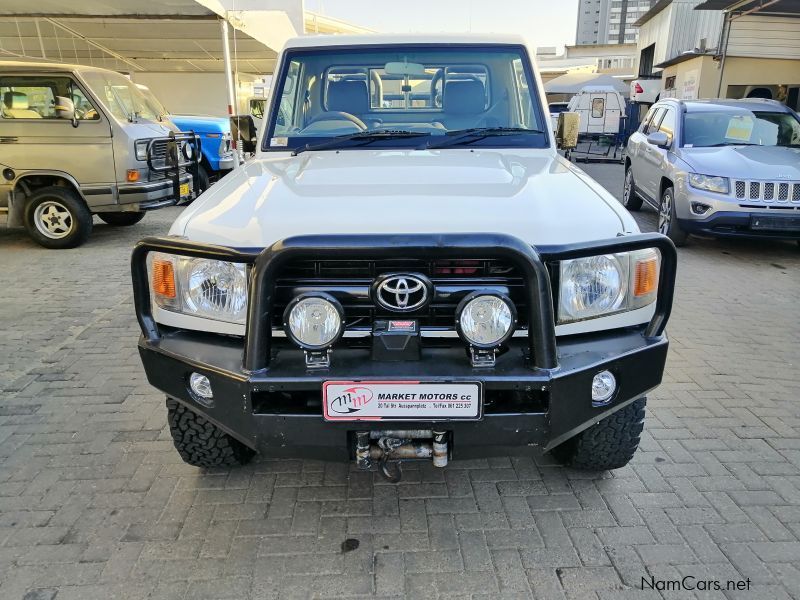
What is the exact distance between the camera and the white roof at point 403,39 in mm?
3654

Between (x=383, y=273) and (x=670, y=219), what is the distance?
253 inches

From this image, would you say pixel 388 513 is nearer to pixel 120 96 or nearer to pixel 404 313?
pixel 404 313

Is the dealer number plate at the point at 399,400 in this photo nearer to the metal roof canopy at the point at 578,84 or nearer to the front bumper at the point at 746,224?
the front bumper at the point at 746,224

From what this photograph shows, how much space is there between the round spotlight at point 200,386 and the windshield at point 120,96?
6737mm

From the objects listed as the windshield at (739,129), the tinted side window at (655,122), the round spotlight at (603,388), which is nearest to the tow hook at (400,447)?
the round spotlight at (603,388)

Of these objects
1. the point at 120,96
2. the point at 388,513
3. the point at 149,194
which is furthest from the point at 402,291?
the point at 120,96

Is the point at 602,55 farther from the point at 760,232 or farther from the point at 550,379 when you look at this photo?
the point at 550,379

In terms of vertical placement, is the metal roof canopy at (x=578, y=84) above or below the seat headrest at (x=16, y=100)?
above

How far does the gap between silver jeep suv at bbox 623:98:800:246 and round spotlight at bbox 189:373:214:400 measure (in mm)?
6432

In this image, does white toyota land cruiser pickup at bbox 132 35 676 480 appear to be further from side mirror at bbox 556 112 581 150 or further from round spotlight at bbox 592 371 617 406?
side mirror at bbox 556 112 581 150

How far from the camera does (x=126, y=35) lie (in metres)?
14.7

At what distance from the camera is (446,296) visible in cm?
216

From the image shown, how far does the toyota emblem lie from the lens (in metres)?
2.09

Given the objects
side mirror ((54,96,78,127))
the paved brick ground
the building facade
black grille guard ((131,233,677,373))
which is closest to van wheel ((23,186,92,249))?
side mirror ((54,96,78,127))
